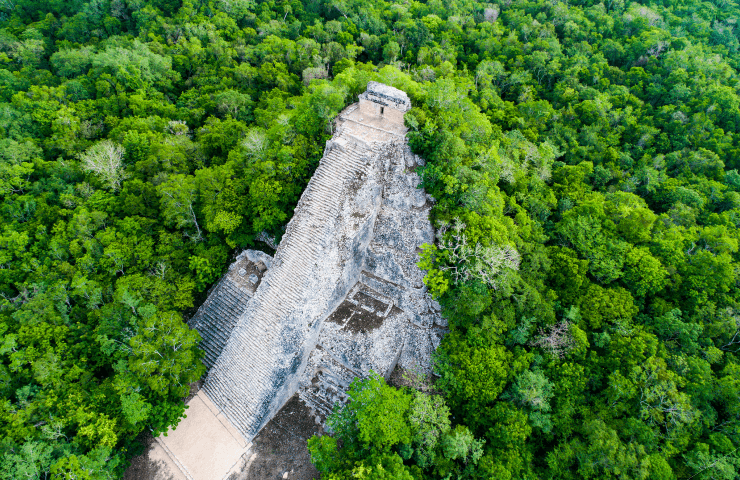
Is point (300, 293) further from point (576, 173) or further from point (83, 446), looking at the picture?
point (576, 173)

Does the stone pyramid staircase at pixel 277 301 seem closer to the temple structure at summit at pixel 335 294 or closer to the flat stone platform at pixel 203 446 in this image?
the temple structure at summit at pixel 335 294

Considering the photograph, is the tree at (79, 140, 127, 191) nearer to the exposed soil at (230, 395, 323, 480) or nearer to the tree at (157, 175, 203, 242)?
the tree at (157, 175, 203, 242)

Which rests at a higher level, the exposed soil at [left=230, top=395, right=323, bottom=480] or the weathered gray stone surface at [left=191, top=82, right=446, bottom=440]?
the weathered gray stone surface at [left=191, top=82, right=446, bottom=440]

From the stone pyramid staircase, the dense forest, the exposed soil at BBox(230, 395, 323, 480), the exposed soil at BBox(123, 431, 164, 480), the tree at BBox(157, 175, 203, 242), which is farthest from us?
the tree at BBox(157, 175, 203, 242)

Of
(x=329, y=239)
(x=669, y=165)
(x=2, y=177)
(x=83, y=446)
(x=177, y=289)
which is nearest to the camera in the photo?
(x=83, y=446)

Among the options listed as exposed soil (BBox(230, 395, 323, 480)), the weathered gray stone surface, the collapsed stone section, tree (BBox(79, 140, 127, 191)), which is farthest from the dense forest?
exposed soil (BBox(230, 395, 323, 480))

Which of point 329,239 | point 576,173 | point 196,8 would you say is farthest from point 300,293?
point 196,8

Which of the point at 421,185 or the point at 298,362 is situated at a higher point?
the point at 421,185
